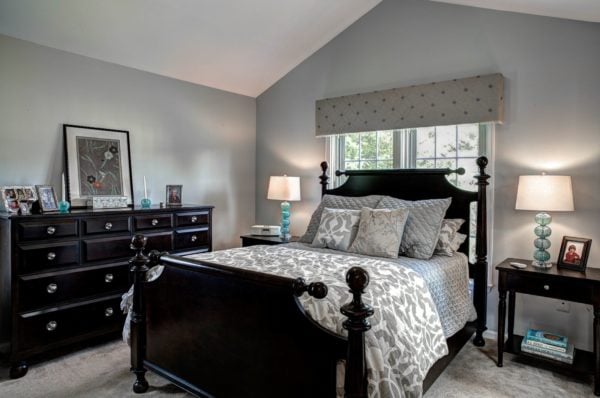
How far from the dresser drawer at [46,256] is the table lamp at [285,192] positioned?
1917mm

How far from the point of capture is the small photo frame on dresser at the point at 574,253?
2.63 m

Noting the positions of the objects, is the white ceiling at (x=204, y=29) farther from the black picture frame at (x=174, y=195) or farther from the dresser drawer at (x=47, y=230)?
the dresser drawer at (x=47, y=230)

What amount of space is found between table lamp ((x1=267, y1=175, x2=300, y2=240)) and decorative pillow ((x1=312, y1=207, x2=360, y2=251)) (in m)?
0.92

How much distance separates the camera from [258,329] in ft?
5.85

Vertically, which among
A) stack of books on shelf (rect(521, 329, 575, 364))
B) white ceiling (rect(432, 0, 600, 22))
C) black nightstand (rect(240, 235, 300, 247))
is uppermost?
white ceiling (rect(432, 0, 600, 22))

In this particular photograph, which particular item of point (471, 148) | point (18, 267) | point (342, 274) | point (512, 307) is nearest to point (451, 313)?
point (512, 307)

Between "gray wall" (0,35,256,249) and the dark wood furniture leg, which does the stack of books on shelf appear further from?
"gray wall" (0,35,256,249)

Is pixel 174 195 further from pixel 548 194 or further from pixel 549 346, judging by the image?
pixel 549 346

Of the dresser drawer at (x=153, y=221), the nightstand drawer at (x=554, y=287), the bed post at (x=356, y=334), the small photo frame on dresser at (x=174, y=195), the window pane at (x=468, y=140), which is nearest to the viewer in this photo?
the bed post at (x=356, y=334)

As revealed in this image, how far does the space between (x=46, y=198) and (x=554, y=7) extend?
389 centimetres

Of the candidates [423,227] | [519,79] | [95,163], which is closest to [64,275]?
[95,163]

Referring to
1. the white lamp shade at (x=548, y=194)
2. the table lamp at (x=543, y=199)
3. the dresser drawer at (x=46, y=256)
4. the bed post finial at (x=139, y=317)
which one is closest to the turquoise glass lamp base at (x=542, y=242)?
the table lamp at (x=543, y=199)

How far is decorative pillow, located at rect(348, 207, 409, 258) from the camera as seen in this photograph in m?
2.76

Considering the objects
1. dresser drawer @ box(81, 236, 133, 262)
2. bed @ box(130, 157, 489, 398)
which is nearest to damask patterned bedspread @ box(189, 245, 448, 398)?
bed @ box(130, 157, 489, 398)
